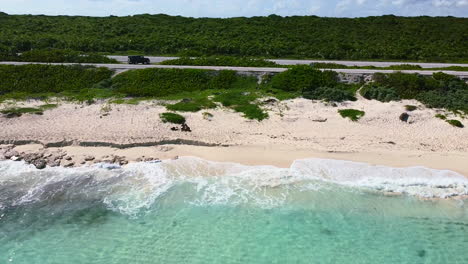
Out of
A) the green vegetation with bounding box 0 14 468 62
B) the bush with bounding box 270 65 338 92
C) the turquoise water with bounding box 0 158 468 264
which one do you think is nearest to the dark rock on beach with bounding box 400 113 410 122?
the bush with bounding box 270 65 338 92

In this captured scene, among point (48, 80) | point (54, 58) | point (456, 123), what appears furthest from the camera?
point (54, 58)

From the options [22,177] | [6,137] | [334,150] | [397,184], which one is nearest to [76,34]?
[6,137]

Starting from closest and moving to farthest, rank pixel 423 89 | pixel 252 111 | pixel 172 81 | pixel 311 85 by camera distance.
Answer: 1. pixel 252 111
2. pixel 423 89
3. pixel 311 85
4. pixel 172 81

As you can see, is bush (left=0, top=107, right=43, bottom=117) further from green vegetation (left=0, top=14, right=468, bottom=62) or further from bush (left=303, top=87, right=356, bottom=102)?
green vegetation (left=0, top=14, right=468, bottom=62)

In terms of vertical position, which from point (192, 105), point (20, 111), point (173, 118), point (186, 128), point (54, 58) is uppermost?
point (54, 58)

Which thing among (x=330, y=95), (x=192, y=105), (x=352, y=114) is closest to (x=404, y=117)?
(x=352, y=114)

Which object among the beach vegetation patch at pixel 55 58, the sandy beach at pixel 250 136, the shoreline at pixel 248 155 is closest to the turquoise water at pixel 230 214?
the shoreline at pixel 248 155

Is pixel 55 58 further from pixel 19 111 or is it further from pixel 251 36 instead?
pixel 251 36
